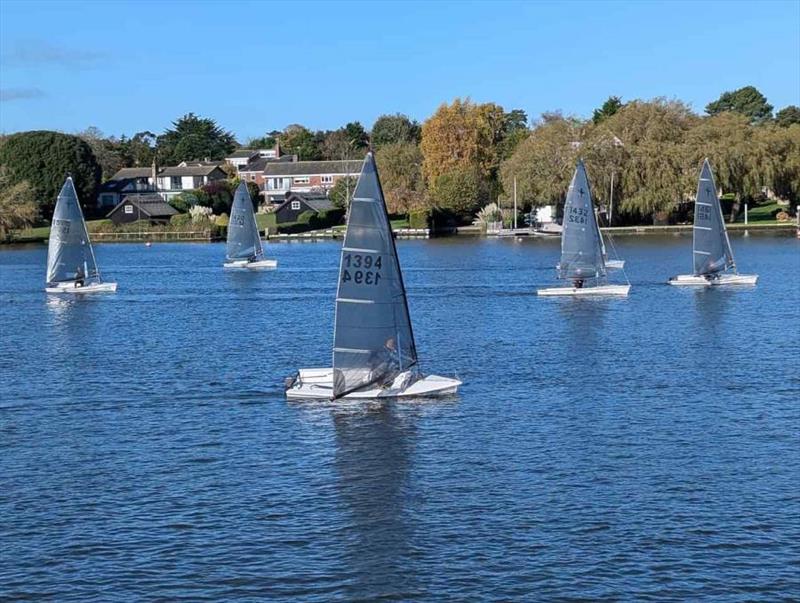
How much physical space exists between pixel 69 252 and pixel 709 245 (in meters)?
42.1

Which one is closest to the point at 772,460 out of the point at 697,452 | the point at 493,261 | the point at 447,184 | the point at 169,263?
the point at 697,452

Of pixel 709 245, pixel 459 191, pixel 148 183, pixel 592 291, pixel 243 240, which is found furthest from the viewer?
pixel 148 183

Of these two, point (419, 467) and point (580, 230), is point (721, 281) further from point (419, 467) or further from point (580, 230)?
point (419, 467)

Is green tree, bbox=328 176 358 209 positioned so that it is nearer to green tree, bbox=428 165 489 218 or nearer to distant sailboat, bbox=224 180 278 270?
green tree, bbox=428 165 489 218

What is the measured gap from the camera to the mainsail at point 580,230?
2731 inches

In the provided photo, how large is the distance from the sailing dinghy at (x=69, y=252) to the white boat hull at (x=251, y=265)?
1845 cm

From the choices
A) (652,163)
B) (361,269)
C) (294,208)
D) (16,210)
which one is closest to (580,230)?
(361,269)

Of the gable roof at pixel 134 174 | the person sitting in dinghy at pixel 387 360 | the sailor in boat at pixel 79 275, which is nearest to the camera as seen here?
the person sitting in dinghy at pixel 387 360

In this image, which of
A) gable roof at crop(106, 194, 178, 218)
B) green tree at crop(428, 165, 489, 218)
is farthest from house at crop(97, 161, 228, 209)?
green tree at crop(428, 165, 489, 218)

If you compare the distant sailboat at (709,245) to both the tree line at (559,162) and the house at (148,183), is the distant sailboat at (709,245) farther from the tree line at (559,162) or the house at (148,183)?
the house at (148,183)

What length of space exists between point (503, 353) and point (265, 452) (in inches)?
750

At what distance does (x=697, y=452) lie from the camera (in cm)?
3225

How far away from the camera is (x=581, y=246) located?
69938mm

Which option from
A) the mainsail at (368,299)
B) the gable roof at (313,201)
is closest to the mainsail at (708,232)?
the mainsail at (368,299)
